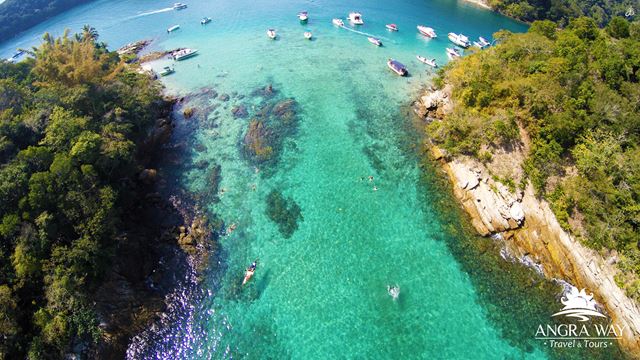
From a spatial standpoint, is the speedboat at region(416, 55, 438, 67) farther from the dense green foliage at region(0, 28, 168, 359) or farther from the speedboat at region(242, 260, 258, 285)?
the speedboat at region(242, 260, 258, 285)

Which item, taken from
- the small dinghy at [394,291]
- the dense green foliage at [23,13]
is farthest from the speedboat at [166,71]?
the dense green foliage at [23,13]

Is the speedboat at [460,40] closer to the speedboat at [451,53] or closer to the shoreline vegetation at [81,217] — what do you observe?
the speedboat at [451,53]

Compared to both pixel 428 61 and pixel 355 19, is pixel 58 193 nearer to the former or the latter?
pixel 428 61

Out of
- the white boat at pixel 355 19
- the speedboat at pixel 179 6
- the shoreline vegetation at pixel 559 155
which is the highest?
the speedboat at pixel 179 6

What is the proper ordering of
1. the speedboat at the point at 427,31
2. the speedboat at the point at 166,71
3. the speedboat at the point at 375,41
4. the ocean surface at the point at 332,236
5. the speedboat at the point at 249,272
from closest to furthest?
the ocean surface at the point at 332,236 < the speedboat at the point at 249,272 < the speedboat at the point at 166,71 < the speedboat at the point at 375,41 < the speedboat at the point at 427,31

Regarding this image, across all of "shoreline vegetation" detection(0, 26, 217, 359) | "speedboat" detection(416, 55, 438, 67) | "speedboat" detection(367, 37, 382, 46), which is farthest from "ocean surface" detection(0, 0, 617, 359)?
"speedboat" detection(367, 37, 382, 46)

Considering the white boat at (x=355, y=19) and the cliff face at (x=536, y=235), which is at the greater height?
the white boat at (x=355, y=19)

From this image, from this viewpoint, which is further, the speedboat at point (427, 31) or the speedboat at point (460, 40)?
the speedboat at point (427, 31)
